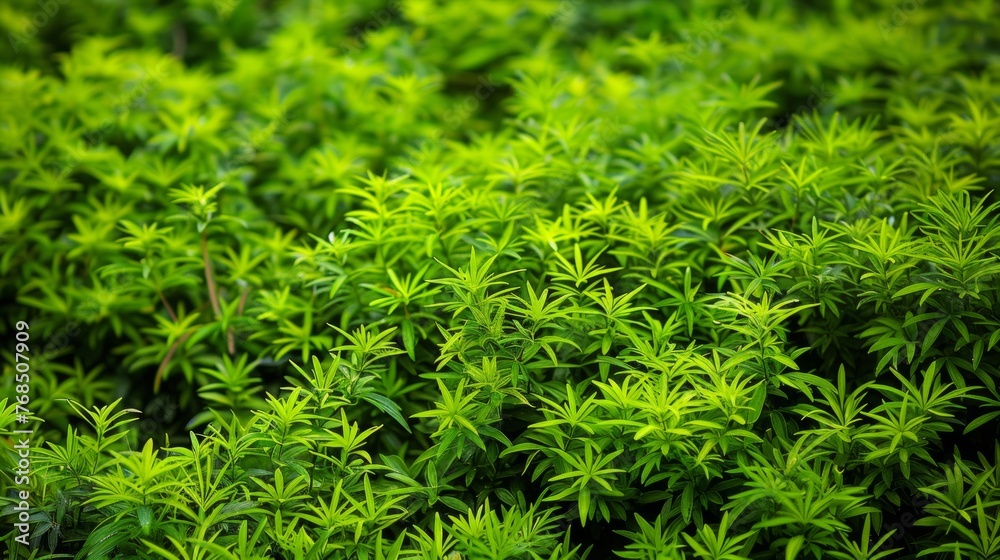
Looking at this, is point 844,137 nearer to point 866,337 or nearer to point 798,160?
point 798,160

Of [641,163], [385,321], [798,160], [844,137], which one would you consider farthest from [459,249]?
[844,137]

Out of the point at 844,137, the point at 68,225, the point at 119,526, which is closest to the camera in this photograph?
the point at 119,526

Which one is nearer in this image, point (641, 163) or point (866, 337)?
point (866, 337)

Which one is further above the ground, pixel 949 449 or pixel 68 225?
pixel 68 225

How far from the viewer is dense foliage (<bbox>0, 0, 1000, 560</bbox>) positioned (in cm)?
204

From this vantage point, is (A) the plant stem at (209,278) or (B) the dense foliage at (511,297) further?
(A) the plant stem at (209,278)

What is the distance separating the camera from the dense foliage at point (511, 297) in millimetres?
2035

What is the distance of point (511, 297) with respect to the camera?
2248 millimetres

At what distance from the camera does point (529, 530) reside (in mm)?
2002

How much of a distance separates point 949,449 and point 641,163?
1462 mm

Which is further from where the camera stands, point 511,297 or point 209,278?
point 209,278

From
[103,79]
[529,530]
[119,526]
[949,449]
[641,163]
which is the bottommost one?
[949,449]

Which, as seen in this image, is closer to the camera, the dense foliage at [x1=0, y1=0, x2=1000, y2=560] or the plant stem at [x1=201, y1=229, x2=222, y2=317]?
the dense foliage at [x1=0, y1=0, x2=1000, y2=560]

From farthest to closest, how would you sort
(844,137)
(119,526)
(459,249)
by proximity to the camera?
(844,137) → (459,249) → (119,526)
